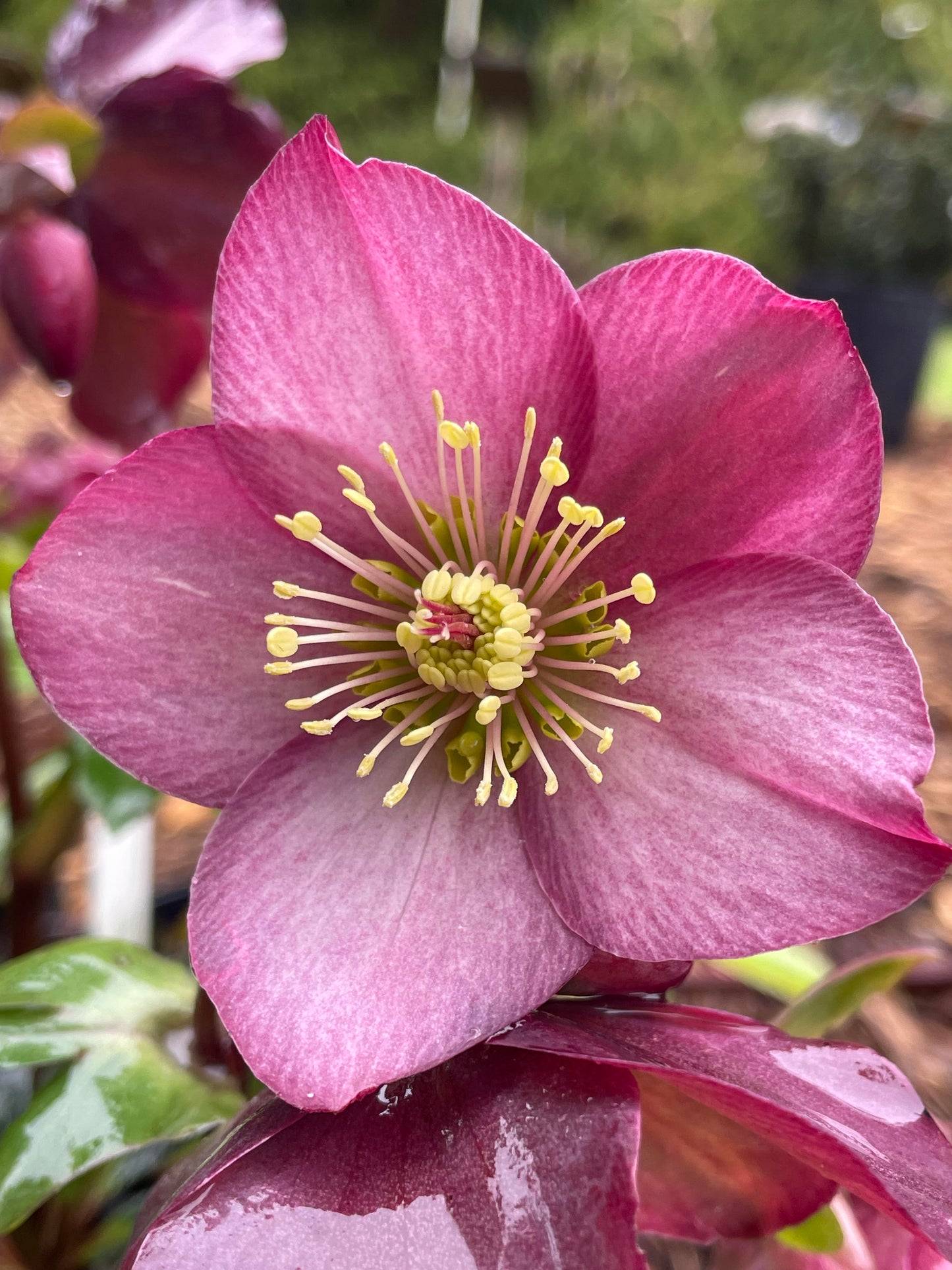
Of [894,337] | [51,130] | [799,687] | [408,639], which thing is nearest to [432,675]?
[408,639]

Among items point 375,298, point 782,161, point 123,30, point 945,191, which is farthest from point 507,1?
point 375,298

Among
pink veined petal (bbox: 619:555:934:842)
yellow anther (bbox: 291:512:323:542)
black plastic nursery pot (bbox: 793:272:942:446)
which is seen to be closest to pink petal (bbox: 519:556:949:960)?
pink veined petal (bbox: 619:555:934:842)

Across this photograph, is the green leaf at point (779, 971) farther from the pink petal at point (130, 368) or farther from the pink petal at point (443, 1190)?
the pink petal at point (130, 368)

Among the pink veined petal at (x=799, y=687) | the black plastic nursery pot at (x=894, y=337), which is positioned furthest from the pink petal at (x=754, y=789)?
the black plastic nursery pot at (x=894, y=337)

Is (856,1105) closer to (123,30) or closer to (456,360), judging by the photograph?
(456,360)

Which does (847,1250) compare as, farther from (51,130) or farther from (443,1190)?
(51,130)

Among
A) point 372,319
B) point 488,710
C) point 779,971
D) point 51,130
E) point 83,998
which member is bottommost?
point 779,971

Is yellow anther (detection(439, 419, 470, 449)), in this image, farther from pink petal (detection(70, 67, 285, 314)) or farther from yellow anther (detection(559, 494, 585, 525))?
pink petal (detection(70, 67, 285, 314))
